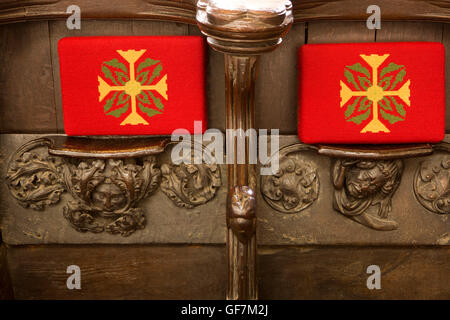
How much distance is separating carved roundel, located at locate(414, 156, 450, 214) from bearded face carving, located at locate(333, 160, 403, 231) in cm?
6

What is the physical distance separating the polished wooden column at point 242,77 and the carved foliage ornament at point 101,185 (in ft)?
0.59

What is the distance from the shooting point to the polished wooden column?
1071 mm

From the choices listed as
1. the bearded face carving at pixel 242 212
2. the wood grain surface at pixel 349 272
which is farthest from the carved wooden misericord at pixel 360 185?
the bearded face carving at pixel 242 212

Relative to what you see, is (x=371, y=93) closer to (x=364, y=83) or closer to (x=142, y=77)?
(x=364, y=83)

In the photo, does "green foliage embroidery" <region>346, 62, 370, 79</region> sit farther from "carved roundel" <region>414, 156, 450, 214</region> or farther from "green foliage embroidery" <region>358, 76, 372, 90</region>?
"carved roundel" <region>414, 156, 450, 214</region>

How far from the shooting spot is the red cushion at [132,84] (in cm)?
145

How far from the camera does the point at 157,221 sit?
5.18ft

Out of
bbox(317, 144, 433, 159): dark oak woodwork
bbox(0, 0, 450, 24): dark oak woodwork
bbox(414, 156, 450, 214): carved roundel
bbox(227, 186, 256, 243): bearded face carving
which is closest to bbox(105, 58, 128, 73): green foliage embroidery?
bbox(0, 0, 450, 24): dark oak woodwork

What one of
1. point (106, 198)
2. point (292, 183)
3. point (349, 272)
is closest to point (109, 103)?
point (106, 198)

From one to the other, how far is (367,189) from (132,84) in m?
0.65

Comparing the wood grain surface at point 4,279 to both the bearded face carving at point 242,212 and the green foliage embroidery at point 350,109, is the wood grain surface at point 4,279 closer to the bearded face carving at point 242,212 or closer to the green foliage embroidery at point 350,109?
the bearded face carving at point 242,212

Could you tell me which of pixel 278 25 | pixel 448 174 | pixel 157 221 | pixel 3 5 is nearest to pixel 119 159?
pixel 157 221

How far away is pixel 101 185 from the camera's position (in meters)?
1.51

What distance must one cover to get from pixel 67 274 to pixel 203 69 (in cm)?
69
